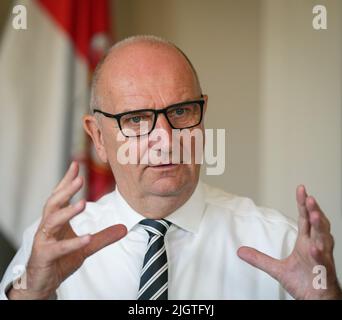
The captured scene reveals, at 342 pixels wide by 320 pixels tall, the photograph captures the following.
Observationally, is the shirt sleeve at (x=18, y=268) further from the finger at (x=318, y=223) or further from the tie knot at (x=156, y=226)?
the finger at (x=318, y=223)

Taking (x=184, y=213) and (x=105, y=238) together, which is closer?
(x=105, y=238)

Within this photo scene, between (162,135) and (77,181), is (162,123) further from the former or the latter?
(77,181)

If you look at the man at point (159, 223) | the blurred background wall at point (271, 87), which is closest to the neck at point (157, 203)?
the man at point (159, 223)

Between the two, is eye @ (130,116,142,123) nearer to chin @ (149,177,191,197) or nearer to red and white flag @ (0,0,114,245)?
chin @ (149,177,191,197)

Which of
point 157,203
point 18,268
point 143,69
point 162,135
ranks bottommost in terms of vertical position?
point 18,268

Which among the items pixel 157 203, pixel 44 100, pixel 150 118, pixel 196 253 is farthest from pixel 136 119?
pixel 44 100

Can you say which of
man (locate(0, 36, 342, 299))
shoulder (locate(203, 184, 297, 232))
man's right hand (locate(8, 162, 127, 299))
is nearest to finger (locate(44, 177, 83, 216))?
man's right hand (locate(8, 162, 127, 299))

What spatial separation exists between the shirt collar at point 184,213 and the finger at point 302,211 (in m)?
0.21

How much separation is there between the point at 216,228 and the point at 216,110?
209mm

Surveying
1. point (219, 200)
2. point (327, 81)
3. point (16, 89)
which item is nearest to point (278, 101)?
point (327, 81)

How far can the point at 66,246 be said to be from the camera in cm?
57

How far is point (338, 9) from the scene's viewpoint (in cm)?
81

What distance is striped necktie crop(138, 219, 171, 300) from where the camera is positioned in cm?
69
